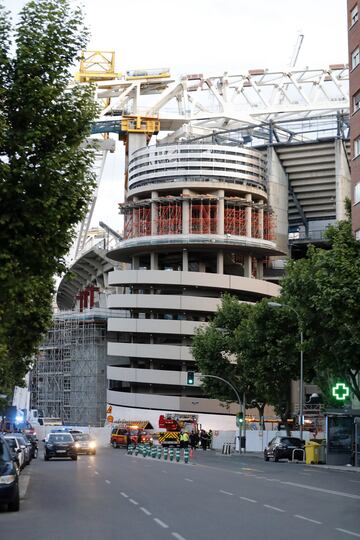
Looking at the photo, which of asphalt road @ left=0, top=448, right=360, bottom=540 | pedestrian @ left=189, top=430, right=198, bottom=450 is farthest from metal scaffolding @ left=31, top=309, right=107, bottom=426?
asphalt road @ left=0, top=448, right=360, bottom=540

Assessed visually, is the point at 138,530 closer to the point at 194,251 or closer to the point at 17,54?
the point at 17,54

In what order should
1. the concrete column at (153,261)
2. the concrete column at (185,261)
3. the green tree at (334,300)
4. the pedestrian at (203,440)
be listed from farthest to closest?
the concrete column at (153,261)
the concrete column at (185,261)
the pedestrian at (203,440)
the green tree at (334,300)

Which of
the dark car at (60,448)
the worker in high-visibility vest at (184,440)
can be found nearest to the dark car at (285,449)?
the dark car at (60,448)

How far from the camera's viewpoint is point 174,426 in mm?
87000

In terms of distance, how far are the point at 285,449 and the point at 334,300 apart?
730 inches

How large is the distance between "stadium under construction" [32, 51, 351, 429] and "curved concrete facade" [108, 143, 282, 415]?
0.13 m

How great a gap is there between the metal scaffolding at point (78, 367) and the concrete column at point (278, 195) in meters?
25.7

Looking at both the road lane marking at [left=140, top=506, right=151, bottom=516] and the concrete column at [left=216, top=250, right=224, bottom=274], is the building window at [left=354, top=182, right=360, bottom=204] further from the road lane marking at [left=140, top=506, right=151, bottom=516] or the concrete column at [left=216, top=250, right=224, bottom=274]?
the concrete column at [left=216, top=250, right=224, bottom=274]

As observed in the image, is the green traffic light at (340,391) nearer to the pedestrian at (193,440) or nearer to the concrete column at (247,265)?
the pedestrian at (193,440)

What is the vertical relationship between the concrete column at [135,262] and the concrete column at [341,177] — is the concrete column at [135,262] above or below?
below

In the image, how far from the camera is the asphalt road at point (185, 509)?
15924 millimetres

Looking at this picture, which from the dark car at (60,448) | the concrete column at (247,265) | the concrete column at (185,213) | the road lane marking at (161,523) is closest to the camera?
the road lane marking at (161,523)

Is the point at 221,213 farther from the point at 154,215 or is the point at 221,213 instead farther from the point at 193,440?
the point at 193,440

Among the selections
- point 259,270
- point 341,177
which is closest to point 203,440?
point 259,270
